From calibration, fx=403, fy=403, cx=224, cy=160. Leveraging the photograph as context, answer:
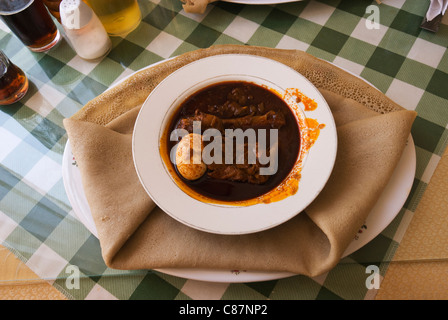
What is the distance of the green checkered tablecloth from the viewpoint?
3.80 ft

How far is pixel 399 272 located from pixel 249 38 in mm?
996

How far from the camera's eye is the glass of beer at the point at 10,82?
4.77 feet

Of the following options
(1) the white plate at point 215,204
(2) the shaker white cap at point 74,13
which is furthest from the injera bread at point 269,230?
(2) the shaker white cap at point 74,13

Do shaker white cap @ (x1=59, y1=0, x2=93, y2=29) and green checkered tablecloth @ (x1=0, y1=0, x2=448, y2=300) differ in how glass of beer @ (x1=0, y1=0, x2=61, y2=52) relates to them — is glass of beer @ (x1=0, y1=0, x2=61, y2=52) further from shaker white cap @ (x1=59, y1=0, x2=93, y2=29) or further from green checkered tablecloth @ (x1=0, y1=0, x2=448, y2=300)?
shaker white cap @ (x1=59, y1=0, x2=93, y2=29)

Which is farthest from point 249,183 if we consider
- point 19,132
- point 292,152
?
point 19,132

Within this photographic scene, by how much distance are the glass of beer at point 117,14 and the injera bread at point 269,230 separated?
0.49m

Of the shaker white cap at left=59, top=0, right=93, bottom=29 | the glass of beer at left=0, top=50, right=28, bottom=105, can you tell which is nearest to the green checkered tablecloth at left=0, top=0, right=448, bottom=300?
the glass of beer at left=0, top=50, right=28, bottom=105

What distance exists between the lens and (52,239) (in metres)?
1.26

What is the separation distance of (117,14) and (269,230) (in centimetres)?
103

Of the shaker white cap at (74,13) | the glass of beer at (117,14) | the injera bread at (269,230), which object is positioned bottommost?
the injera bread at (269,230)

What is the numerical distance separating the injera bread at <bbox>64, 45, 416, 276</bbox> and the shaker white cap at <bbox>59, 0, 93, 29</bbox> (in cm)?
37

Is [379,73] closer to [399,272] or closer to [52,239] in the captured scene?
[399,272]

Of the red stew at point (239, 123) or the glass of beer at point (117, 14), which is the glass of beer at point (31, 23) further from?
the red stew at point (239, 123)

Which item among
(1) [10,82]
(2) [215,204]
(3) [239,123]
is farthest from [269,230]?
(1) [10,82]
